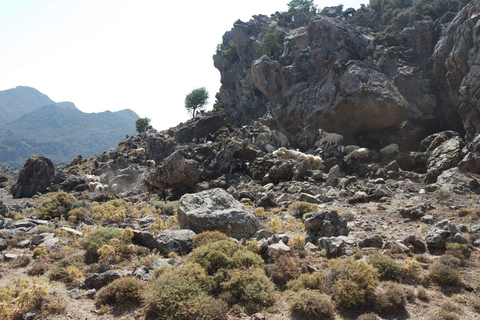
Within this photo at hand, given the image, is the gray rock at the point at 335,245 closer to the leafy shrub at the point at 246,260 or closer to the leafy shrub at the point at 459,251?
the leafy shrub at the point at 246,260

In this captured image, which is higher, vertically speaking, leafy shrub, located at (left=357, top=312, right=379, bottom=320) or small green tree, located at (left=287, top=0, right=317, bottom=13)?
small green tree, located at (left=287, top=0, right=317, bottom=13)

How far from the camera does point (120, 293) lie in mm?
7516

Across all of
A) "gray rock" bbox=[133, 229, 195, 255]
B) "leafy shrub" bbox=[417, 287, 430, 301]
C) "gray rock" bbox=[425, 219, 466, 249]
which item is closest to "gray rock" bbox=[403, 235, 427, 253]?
"gray rock" bbox=[425, 219, 466, 249]

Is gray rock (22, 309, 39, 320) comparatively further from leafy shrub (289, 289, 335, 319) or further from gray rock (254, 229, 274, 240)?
gray rock (254, 229, 274, 240)

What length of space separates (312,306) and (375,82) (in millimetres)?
30227

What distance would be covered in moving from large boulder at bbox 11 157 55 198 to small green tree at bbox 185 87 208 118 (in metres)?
50.7

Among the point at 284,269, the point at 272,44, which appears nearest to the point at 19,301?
the point at 284,269

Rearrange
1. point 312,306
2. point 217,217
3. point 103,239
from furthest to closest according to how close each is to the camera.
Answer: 1. point 217,217
2. point 103,239
3. point 312,306

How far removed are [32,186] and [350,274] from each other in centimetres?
3593

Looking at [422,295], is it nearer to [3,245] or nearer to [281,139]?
[3,245]

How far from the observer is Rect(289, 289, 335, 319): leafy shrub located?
22.3ft

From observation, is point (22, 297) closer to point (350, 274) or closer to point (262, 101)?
point (350, 274)

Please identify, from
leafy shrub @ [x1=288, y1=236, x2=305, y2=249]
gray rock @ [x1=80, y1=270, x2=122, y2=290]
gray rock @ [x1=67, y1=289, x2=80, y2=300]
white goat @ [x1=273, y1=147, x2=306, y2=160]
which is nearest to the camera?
gray rock @ [x1=67, y1=289, x2=80, y2=300]

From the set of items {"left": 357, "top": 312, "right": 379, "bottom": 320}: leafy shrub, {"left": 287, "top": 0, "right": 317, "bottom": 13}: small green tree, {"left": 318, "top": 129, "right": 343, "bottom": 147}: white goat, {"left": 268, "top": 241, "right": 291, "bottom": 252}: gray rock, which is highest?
{"left": 287, "top": 0, "right": 317, "bottom": 13}: small green tree
